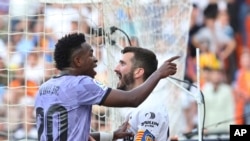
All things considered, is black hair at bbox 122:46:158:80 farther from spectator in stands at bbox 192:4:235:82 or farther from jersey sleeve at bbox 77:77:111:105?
spectator in stands at bbox 192:4:235:82

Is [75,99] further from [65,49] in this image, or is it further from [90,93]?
[65,49]

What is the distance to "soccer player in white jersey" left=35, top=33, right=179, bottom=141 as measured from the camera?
163 inches

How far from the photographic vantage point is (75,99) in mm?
4168

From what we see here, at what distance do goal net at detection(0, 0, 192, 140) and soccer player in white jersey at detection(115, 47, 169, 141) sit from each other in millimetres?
127

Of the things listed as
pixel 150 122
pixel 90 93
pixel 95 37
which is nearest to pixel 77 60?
pixel 90 93

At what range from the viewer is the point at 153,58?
16.6 ft

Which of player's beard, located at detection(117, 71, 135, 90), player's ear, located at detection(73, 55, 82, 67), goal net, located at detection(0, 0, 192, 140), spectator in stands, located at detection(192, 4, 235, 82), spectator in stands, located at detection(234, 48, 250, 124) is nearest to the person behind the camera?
player's ear, located at detection(73, 55, 82, 67)

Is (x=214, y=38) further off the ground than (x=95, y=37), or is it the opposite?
(x=214, y=38)

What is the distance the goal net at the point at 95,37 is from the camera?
588 cm

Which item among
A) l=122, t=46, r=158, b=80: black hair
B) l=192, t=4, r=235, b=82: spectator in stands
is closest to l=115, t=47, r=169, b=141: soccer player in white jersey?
l=122, t=46, r=158, b=80: black hair

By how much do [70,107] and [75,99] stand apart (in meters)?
0.05

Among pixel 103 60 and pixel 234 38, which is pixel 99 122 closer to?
pixel 103 60

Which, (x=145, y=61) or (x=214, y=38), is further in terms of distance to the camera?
(x=214, y=38)

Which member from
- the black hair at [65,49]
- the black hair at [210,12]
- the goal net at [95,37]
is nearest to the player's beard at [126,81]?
the goal net at [95,37]
